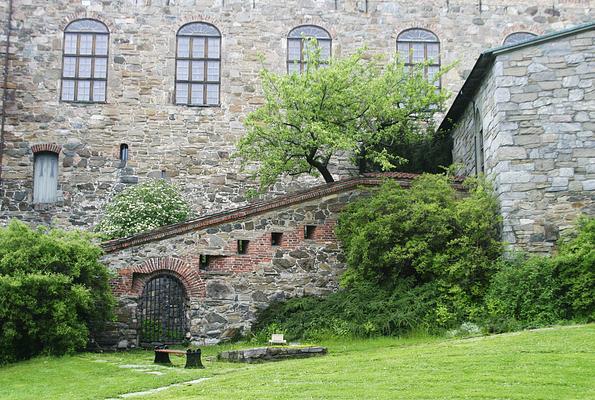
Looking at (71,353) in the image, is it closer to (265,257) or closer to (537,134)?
(265,257)

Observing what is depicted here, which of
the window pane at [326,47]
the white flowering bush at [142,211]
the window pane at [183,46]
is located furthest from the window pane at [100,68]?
the window pane at [326,47]

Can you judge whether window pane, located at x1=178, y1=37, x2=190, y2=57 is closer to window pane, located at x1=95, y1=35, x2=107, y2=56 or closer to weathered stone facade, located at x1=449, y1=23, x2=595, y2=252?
window pane, located at x1=95, y1=35, x2=107, y2=56

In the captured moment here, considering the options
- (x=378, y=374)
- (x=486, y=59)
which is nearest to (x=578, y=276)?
(x=486, y=59)

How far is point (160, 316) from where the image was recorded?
2042cm

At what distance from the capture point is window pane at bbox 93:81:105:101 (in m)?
28.8

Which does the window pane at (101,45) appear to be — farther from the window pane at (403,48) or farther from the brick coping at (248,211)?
the brick coping at (248,211)

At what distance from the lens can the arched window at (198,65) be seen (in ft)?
95.5

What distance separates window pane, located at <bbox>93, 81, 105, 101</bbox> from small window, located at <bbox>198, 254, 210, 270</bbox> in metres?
10.1

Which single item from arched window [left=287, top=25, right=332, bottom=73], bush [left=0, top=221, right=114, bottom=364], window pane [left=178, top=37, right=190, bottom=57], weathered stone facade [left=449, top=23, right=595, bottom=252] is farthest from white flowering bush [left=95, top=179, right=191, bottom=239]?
weathered stone facade [left=449, top=23, right=595, bottom=252]

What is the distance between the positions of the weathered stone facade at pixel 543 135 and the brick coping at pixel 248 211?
2142mm

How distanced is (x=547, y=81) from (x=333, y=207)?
5970 mm

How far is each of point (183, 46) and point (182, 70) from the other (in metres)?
0.84

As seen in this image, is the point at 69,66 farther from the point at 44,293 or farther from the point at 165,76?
the point at 44,293

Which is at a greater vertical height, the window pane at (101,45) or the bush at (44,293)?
the window pane at (101,45)
